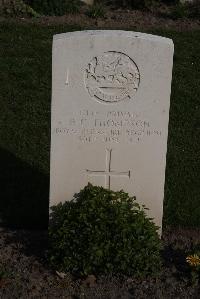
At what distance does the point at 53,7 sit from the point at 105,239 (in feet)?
22.9

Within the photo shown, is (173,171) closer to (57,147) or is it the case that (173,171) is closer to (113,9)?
(57,147)

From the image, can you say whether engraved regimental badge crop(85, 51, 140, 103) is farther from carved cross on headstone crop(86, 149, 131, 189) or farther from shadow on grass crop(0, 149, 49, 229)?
shadow on grass crop(0, 149, 49, 229)

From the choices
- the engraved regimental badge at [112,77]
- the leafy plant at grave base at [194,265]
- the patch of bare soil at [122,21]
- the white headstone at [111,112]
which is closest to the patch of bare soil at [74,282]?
the leafy plant at grave base at [194,265]

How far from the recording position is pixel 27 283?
5.36 meters

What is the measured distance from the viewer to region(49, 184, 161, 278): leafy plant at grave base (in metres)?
5.27

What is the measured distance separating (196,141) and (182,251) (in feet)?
7.55

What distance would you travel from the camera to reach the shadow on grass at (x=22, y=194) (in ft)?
20.7

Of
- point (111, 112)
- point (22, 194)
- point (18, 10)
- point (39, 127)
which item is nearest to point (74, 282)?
point (111, 112)

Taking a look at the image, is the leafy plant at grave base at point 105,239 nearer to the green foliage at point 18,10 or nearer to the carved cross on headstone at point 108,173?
the carved cross on headstone at point 108,173

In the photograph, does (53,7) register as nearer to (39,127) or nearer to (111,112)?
(39,127)

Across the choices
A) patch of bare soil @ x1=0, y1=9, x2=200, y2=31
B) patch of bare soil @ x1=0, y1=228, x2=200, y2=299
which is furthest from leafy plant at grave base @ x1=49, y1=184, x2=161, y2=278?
patch of bare soil @ x1=0, y1=9, x2=200, y2=31

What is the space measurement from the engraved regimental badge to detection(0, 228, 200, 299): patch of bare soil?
141 cm

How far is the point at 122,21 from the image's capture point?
11.4 meters

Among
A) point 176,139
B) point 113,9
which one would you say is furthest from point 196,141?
point 113,9
